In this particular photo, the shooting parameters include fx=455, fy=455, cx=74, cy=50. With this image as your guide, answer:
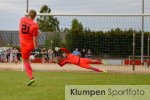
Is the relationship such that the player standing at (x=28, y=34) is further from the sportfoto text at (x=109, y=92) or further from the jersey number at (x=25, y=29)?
the sportfoto text at (x=109, y=92)

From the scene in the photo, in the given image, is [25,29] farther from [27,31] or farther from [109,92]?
[109,92]

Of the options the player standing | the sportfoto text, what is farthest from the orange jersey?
the sportfoto text

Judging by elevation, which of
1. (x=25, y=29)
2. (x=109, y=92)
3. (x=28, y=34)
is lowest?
(x=109, y=92)

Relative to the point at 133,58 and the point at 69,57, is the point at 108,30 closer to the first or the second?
the point at 133,58

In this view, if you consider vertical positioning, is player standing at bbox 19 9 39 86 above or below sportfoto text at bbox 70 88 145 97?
above

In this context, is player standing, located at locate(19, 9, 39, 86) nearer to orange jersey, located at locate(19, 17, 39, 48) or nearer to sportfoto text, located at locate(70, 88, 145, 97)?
orange jersey, located at locate(19, 17, 39, 48)

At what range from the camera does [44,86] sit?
479 inches

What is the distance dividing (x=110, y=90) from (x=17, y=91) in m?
3.56

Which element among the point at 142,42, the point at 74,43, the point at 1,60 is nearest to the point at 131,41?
the point at 142,42

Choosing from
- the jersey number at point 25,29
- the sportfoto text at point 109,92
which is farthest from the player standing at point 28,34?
the sportfoto text at point 109,92

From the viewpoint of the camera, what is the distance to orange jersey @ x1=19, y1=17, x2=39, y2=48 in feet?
40.5

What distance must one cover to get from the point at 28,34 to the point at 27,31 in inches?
4.4

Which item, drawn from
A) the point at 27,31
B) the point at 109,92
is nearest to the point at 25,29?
the point at 27,31

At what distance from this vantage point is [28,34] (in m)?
12.5
